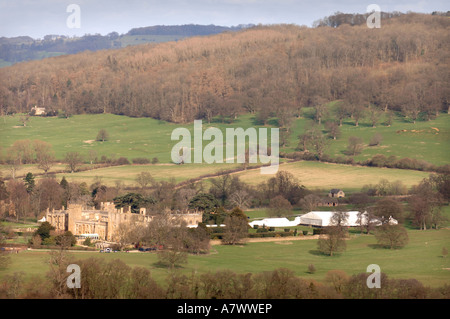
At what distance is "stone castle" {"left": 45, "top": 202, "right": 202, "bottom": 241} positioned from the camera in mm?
75688

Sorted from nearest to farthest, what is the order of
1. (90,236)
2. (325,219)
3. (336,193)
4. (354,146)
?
1. (90,236)
2. (325,219)
3. (336,193)
4. (354,146)

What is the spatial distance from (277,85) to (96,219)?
10294cm

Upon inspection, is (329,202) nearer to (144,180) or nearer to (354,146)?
(144,180)

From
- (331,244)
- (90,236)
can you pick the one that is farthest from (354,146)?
(90,236)

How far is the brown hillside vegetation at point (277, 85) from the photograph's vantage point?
6329 inches

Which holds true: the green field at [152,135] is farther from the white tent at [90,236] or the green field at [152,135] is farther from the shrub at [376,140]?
the white tent at [90,236]

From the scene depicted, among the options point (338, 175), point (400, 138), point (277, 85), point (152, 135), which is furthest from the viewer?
point (277, 85)

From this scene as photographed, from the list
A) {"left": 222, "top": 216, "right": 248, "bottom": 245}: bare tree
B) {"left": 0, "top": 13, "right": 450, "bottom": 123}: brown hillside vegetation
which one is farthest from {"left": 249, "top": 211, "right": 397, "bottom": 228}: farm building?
{"left": 0, "top": 13, "right": 450, "bottom": 123}: brown hillside vegetation

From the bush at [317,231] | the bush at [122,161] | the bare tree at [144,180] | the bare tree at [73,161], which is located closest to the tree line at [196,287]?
the bush at [317,231]

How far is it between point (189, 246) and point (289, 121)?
82.0m

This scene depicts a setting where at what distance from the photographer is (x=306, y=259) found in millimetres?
67438

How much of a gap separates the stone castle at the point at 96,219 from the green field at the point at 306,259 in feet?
32.0
